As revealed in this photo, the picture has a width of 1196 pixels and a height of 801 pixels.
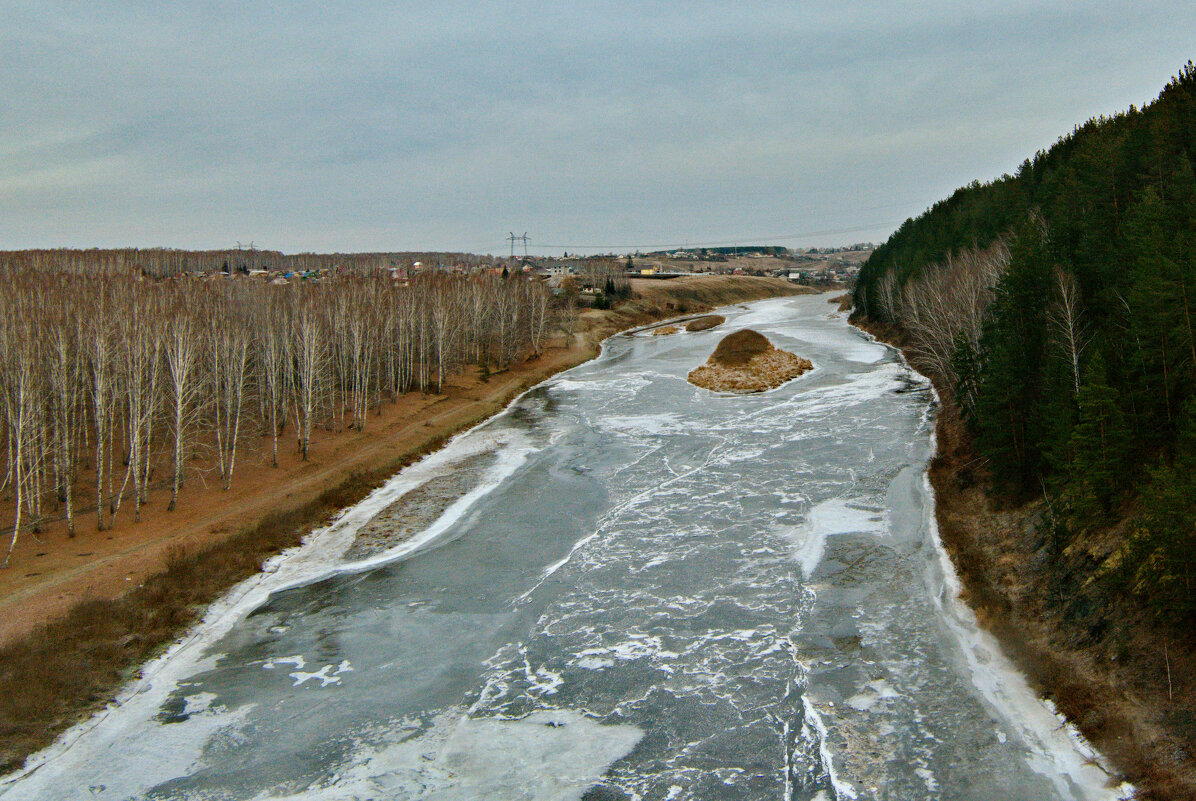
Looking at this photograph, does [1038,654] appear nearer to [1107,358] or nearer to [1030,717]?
[1030,717]

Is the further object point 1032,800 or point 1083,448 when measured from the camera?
point 1083,448

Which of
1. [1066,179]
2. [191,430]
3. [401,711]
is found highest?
[1066,179]

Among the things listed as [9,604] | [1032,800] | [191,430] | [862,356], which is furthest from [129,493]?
[862,356]

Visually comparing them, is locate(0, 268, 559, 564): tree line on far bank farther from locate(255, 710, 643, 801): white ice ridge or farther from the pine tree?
the pine tree

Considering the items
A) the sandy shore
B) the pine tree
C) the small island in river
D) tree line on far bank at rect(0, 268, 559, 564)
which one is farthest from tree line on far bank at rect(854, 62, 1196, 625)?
tree line on far bank at rect(0, 268, 559, 564)

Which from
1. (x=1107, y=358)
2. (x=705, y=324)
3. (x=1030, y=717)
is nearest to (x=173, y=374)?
(x=1030, y=717)

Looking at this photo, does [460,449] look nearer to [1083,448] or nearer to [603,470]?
[603,470]

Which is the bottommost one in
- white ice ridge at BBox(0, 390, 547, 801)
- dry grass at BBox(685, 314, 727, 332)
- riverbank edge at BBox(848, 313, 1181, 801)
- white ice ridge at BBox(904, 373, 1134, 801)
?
white ice ridge at BBox(0, 390, 547, 801)

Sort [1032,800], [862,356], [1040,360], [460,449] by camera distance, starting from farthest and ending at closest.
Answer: [862,356] → [460,449] → [1040,360] → [1032,800]
